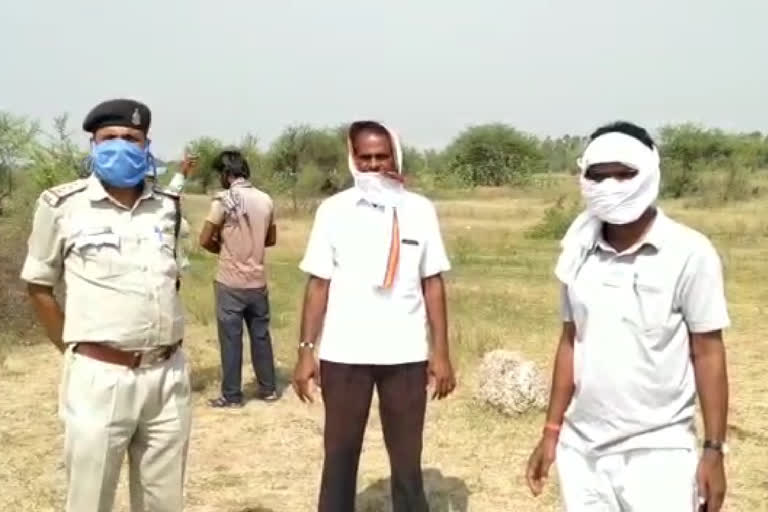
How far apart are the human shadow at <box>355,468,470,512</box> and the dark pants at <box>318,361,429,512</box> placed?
0.86 m

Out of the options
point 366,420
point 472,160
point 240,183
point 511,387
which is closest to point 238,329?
point 240,183

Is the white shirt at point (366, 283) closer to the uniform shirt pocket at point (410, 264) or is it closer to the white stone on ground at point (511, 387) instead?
the uniform shirt pocket at point (410, 264)

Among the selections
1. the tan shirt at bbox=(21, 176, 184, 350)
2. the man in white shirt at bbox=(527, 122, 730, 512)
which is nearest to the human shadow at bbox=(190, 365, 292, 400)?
the tan shirt at bbox=(21, 176, 184, 350)

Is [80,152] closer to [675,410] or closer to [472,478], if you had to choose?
[472,478]

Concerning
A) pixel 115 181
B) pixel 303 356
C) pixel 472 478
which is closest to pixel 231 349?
pixel 472 478

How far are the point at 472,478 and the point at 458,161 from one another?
4103 centimetres

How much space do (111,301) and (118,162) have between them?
0.45 m

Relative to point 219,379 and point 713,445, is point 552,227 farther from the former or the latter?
point 713,445

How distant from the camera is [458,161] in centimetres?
4578

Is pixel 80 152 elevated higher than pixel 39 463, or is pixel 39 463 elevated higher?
pixel 80 152

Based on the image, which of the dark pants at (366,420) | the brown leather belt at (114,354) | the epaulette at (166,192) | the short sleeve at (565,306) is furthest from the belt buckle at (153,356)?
the short sleeve at (565,306)

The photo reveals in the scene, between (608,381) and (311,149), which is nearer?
(608,381)

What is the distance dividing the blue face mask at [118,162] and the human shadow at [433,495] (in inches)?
86.6

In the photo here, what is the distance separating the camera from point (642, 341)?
8.68ft
